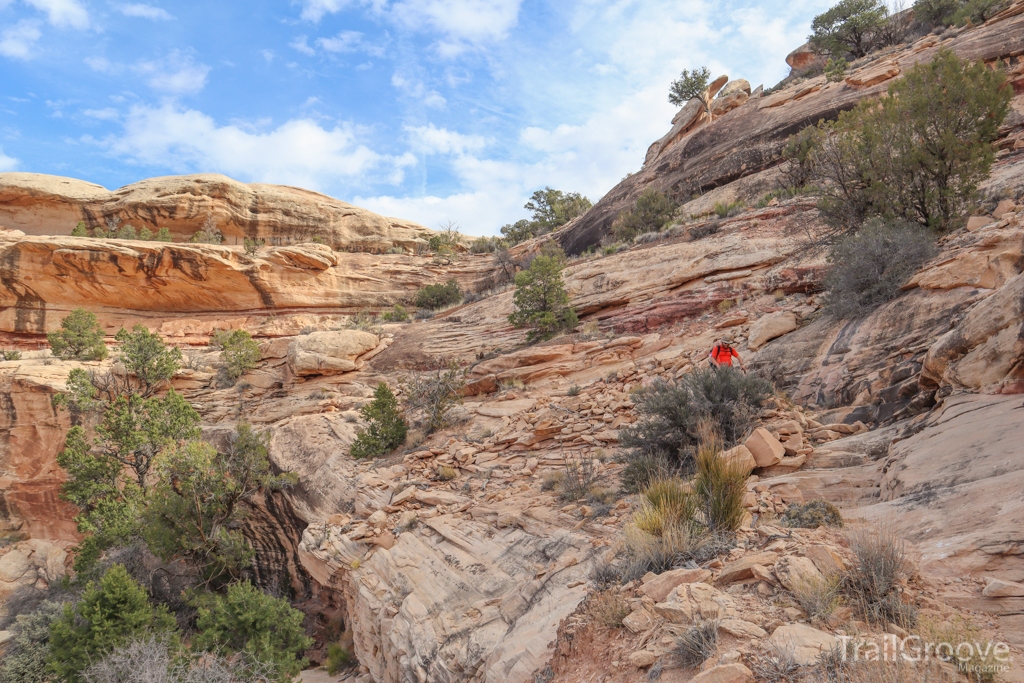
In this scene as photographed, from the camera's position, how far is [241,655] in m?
8.77

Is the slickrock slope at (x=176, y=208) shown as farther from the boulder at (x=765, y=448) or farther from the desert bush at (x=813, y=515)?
the desert bush at (x=813, y=515)

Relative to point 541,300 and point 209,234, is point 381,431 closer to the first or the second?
point 541,300

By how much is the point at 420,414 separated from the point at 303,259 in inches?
646

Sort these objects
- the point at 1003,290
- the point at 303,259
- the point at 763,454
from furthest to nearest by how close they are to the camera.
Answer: the point at 303,259
the point at 763,454
the point at 1003,290

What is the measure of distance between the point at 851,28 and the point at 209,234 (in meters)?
34.4

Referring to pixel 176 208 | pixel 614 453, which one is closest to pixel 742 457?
pixel 614 453

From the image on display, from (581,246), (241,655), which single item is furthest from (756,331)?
(581,246)

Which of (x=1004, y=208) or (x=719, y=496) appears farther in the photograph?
(x=1004, y=208)

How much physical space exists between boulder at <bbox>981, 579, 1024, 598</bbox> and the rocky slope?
0.01 m

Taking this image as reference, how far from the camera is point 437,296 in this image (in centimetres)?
2591

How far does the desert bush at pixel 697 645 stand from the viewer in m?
2.83

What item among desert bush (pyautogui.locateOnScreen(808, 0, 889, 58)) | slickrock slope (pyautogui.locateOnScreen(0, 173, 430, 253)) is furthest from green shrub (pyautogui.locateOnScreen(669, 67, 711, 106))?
slickrock slope (pyautogui.locateOnScreen(0, 173, 430, 253))

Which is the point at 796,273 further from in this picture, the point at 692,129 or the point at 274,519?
the point at 692,129

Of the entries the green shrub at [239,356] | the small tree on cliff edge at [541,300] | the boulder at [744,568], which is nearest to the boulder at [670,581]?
the boulder at [744,568]
